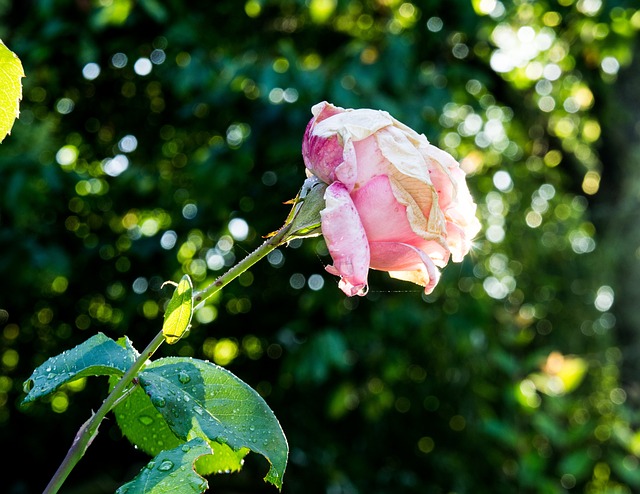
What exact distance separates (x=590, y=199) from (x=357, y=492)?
1.80 meters

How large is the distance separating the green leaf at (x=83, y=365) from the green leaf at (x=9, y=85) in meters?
0.08

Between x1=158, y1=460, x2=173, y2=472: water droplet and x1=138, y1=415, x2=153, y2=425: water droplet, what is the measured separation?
0.06 metres

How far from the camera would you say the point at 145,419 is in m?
0.31

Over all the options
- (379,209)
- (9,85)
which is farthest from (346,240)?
(9,85)

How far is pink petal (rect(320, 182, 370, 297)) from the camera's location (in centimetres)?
26

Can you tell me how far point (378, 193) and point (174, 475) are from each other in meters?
0.12

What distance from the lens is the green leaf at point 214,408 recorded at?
0.87 feet

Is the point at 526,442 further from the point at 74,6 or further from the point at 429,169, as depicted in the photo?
the point at 429,169

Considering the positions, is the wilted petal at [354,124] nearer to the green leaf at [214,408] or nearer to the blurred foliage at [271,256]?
the green leaf at [214,408]

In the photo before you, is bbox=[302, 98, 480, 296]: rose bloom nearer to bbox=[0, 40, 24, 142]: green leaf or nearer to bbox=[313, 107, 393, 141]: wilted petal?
bbox=[313, 107, 393, 141]: wilted petal

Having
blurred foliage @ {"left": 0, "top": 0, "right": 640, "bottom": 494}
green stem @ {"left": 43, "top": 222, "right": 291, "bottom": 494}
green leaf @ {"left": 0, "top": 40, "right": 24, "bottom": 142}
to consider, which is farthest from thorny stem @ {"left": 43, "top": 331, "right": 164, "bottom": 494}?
blurred foliage @ {"left": 0, "top": 0, "right": 640, "bottom": 494}

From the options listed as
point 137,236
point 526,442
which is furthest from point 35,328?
point 526,442

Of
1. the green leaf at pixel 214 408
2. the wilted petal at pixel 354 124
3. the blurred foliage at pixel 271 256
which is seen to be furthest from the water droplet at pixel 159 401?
the blurred foliage at pixel 271 256

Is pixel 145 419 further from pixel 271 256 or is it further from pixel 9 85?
pixel 271 256
